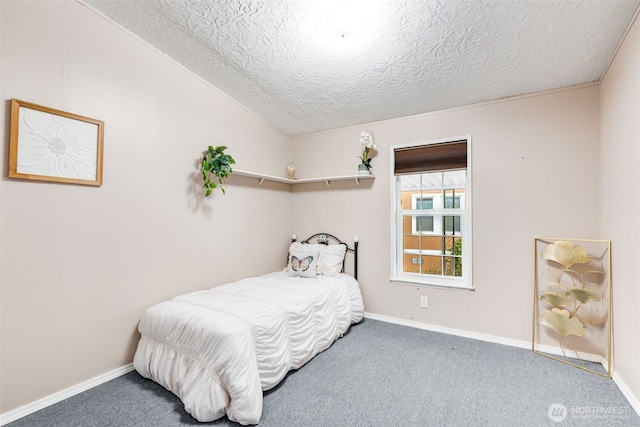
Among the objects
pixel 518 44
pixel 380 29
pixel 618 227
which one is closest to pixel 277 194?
pixel 380 29

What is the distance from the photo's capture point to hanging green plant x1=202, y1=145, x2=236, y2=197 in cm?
277

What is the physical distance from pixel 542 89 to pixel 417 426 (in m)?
2.94

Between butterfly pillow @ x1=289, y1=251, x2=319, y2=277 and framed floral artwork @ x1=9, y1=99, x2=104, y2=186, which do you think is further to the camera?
butterfly pillow @ x1=289, y1=251, x2=319, y2=277

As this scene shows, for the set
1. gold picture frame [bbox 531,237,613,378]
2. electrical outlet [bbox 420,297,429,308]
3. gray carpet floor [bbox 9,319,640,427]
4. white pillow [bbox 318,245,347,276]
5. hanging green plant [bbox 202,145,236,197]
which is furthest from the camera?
white pillow [bbox 318,245,347,276]

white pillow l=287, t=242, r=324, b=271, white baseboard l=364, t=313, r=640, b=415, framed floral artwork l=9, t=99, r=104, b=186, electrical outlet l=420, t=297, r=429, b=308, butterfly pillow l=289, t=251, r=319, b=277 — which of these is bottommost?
white baseboard l=364, t=313, r=640, b=415

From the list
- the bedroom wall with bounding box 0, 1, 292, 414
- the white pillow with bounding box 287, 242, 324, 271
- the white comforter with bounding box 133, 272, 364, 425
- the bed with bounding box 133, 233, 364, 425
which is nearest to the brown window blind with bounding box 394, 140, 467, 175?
the white pillow with bounding box 287, 242, 324, 271

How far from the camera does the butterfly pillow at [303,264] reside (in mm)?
3260

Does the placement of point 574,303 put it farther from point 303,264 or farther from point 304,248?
point 304,248

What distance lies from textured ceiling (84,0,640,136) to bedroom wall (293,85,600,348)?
0.80 feet

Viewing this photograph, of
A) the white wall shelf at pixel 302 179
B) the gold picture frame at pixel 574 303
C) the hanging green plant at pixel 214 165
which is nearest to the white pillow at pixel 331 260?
the white wall shelf at pixel 302 179

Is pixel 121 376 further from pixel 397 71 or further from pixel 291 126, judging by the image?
pixel 397 71

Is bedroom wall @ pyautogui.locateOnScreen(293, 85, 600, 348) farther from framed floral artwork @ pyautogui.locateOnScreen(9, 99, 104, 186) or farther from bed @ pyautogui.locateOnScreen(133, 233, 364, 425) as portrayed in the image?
framed floral artwork @ pyautogui.locateOnScreen(9, 99, 104, 186)

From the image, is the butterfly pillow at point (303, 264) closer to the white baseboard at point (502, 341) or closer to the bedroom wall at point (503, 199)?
the bedroom wall at point (503, 199)

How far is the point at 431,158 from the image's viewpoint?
3.13 metres
